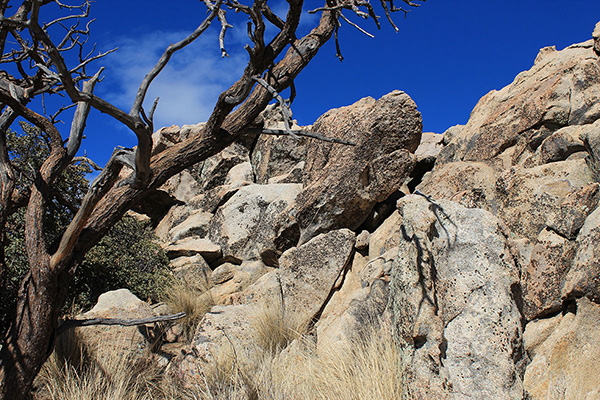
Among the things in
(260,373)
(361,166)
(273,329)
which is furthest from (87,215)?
(361,166)

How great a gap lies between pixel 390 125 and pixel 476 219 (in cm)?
497

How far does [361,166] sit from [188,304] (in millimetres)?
4076

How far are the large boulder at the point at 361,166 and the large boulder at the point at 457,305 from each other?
4.53 metres

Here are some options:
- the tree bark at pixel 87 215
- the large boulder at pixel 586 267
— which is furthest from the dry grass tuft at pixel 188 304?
the large boulder at pixel 586 267

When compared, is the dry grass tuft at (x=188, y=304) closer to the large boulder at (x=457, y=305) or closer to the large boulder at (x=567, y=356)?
the large boulder at (x=457, y=305)

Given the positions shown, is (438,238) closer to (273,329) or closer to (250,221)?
(273,329)

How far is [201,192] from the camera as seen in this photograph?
15727 mm

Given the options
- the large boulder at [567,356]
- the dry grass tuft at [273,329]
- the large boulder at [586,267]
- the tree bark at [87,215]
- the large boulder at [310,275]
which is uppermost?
the tree bark at [87,215]

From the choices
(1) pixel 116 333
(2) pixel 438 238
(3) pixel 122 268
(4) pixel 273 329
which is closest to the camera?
(2) pixel 438 238

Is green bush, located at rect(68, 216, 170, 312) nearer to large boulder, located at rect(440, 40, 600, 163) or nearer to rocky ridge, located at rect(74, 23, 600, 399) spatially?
rocky ridge, located at rect(74, 23, 600, 399)

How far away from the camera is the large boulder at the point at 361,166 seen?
29.2 feet

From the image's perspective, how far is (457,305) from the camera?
12.7 feet

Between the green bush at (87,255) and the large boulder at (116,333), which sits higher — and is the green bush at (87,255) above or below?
above

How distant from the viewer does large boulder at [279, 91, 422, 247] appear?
29.2ft
